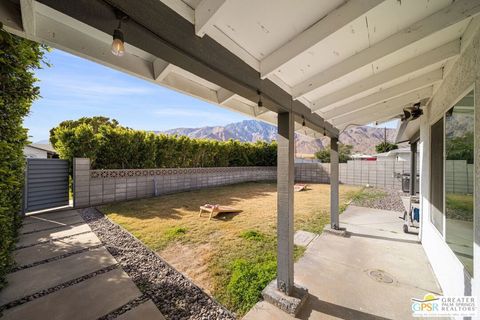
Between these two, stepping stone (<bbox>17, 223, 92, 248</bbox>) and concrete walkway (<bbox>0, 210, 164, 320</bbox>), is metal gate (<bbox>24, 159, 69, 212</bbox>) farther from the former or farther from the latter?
concrete walkway (<bbox>0, 210, 164, 320</bbox>)

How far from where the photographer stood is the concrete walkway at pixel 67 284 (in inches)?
87.6

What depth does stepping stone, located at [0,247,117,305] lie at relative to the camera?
2.53 m

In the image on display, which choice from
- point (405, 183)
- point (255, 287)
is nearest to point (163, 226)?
point (255, 287)

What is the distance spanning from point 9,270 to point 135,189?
5.42 m

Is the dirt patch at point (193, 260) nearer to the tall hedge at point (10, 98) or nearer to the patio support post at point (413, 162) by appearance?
the tall hedge at point (10, 98)

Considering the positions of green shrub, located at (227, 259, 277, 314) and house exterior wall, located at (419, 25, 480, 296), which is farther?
green shrub, located at (227, 259, 277, 314)

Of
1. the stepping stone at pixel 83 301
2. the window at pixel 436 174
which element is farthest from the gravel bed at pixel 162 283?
the window at pixel 436 174

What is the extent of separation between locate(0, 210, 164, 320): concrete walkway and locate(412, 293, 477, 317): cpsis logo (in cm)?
311

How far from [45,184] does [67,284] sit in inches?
210

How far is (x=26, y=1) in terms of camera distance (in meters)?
1.01

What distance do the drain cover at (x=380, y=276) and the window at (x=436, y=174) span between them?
3.43 ft

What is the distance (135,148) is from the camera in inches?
331

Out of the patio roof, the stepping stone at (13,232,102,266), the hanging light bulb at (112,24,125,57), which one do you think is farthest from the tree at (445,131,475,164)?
the stepping stone at (13,232,102,266)

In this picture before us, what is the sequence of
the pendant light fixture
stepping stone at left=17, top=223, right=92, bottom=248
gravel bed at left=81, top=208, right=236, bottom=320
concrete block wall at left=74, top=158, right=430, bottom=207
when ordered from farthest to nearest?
concrete block wall at left=74, top=158, right=430, bottom=207 → stepping stone at left=17, top=223, right=92, bottom=248 → gravel bed at left=81, top=208, right=236, bottom=320 → the pendant light fixture
